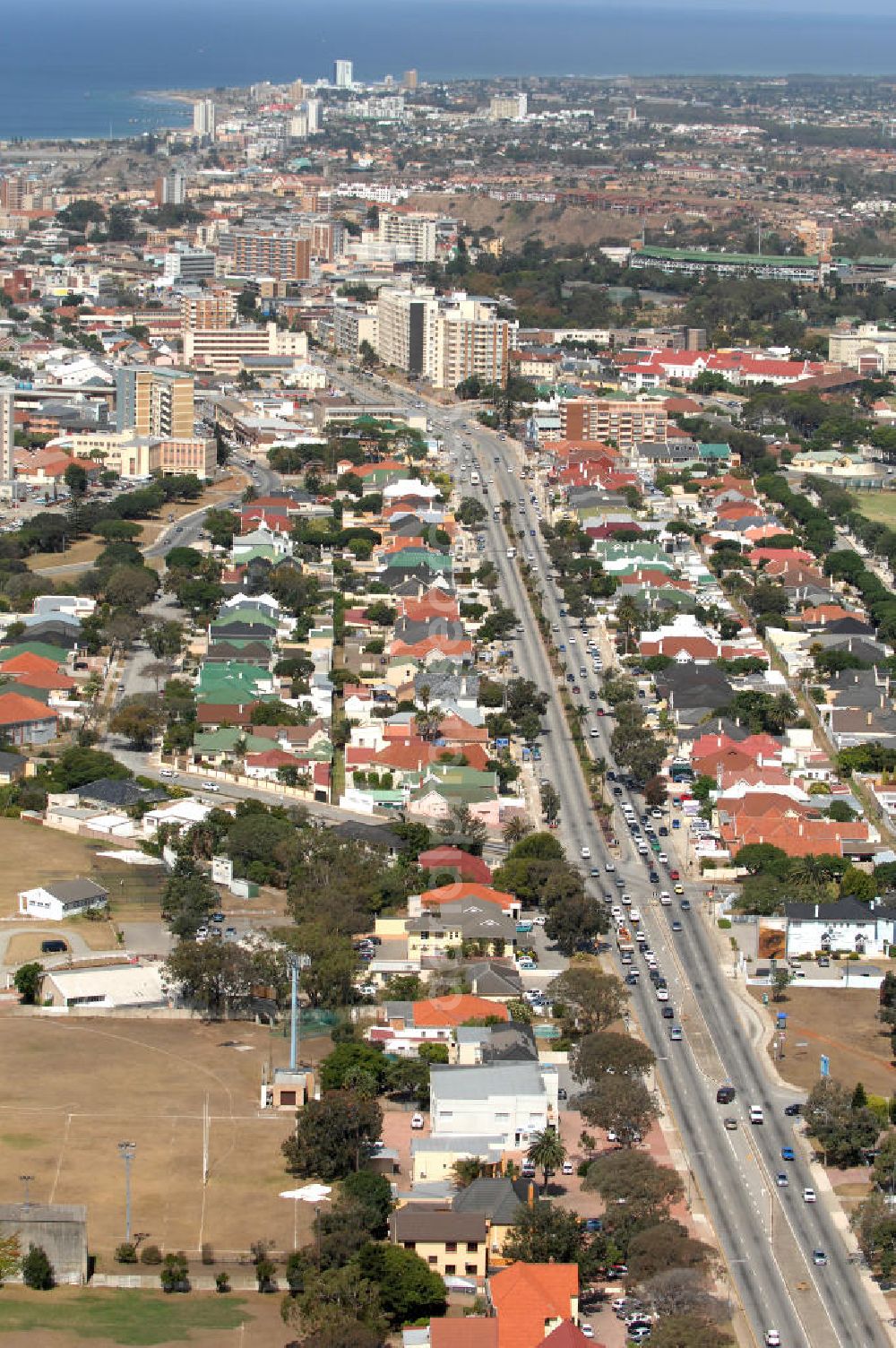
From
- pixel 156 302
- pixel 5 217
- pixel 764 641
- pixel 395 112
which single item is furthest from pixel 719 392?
pixel 395 112

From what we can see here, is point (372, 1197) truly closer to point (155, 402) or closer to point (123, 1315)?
point (123, 1315)

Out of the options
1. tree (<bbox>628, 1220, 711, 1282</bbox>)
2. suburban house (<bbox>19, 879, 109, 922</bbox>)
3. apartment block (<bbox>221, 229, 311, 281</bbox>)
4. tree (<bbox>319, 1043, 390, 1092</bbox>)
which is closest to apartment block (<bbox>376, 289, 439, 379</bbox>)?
apartment block (<bbox>221, 229, 311, 281</bbox>)

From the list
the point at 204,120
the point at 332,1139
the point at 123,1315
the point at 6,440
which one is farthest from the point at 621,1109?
the point at 204,120

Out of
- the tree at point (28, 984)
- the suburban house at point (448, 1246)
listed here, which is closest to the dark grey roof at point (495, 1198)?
the suburban house at point (448, 1246)

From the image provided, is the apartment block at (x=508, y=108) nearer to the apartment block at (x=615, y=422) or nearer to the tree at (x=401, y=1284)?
the apartment block at (x=615, y=422)

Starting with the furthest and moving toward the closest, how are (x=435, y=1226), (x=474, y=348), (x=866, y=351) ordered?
(x=866, y=351) → (x=474, y=348) → (x=435, y=1226)
